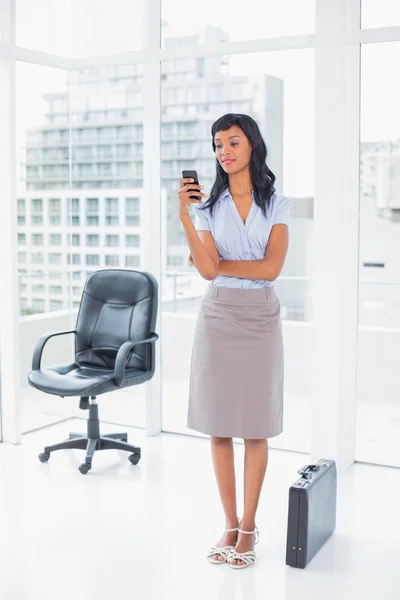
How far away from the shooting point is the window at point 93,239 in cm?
527

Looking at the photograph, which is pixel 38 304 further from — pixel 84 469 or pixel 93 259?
pixel 84 469

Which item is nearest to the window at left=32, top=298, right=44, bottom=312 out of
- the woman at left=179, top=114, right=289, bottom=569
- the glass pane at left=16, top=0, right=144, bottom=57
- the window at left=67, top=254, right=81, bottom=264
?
the window at left=67, top=254, right=81, bottom=264

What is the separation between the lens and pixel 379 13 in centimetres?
420

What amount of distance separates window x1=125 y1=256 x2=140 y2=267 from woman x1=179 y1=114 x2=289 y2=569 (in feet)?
6.59

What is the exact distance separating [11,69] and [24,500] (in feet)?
8.01

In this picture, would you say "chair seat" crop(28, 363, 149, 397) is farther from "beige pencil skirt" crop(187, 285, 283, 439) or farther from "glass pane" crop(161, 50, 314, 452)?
"beige pencil skirt" crop(187, 285, 283, 439)

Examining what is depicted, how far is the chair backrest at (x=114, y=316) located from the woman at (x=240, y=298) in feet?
4.58

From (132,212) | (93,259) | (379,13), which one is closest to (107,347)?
(93,259)

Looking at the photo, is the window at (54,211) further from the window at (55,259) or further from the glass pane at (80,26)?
the glass pane at (80,26)

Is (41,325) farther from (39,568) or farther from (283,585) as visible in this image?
(283,585)

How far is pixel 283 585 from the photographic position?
2.99 metres

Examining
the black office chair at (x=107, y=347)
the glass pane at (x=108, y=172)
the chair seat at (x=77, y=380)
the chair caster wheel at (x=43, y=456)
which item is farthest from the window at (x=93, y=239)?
the chair caster wheel at (x=43, y=456)

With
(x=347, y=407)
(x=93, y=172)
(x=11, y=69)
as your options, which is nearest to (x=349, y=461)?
(x=347, y=407)

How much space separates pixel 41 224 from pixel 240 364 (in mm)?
2442
